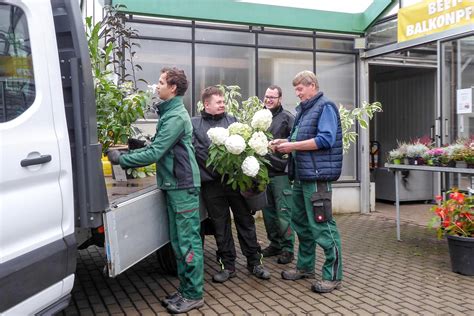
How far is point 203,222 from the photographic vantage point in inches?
193

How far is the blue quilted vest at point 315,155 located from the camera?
4180mm

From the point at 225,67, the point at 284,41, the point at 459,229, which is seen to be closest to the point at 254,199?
the point at 459,229

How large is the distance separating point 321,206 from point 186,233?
1.20 metres

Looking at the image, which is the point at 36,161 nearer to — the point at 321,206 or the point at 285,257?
the point at 321,206

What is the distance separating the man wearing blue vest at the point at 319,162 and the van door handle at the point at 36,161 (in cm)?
219

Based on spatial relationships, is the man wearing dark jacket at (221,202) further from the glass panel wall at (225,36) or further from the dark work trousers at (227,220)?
the glass panel wall at (225,36)

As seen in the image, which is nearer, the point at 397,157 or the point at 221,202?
the point at 221,202

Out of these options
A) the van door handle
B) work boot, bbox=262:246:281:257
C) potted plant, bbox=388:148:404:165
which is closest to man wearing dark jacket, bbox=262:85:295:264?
work boot, bbox=262:246:281:257

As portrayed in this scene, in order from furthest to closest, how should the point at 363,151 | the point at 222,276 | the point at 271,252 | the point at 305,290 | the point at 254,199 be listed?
the point at 363,151, the point at 271,252, the point at 222,276, the point at 254,199, the point at 305,290

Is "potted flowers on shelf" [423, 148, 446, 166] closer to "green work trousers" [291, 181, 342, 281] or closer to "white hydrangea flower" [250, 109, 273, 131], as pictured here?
"green work trousers" [291, 181, 342, 281]

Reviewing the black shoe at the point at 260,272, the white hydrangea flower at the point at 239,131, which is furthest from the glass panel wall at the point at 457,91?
the white hydrangea flower at the point at 239,131

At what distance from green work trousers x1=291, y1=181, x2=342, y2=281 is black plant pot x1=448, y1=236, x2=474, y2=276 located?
4.60 ft

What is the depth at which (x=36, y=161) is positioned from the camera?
249 cm

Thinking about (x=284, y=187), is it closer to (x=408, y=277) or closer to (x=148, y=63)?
(x=408, y=277)
